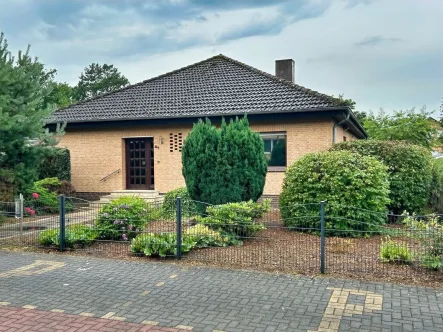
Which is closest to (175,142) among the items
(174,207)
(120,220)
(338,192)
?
(174,207)

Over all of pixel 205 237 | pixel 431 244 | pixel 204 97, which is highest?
pixel 204 97

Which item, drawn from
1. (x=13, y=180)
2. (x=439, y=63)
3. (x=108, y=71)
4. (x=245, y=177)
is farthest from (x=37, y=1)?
(x=108, y=71)

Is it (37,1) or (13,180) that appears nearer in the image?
(37,1)

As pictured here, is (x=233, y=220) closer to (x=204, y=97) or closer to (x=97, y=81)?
(x=204, y=97)

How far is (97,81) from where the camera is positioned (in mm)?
64625

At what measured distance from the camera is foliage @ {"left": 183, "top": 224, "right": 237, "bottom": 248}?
7.56 m

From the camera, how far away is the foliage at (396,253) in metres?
6.52

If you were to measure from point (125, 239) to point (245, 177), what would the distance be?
2.99m

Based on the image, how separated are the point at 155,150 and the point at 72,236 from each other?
8184mm

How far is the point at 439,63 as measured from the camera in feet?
48.3

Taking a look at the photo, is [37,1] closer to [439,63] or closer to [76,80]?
[439,63]

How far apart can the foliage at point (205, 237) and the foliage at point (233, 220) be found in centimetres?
14

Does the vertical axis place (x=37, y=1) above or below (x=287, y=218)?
above

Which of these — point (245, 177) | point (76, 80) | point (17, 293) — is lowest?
point (17, 293)
